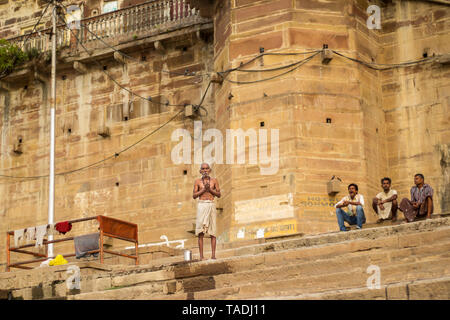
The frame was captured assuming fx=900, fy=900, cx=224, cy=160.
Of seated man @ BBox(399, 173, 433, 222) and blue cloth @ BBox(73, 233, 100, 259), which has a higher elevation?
seated man @ BBox(399, 173, 433, 222)

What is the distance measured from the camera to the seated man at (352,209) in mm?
14695

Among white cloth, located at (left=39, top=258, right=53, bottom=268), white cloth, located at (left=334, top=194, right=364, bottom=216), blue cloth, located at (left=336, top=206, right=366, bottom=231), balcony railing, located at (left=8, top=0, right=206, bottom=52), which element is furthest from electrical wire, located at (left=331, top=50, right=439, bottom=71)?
white cloth, located at (left=39, top=258, right=53, bottom=268)

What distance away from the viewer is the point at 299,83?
18984 mm

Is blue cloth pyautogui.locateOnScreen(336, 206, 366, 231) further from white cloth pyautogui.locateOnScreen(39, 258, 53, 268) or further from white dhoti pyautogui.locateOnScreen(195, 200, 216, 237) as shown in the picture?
white cloth pyautogui.locateOnScreen(39, 258, 53, 268)

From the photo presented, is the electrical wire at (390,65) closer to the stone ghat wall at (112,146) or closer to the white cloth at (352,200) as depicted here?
the stone ghat wall at (112,146)

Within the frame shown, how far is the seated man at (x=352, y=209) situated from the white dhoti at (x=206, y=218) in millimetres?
2312

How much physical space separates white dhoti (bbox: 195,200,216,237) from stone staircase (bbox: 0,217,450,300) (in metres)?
0.68

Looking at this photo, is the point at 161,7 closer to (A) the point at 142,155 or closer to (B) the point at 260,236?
(A) the point at 142,155

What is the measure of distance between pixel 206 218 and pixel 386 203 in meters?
3.15

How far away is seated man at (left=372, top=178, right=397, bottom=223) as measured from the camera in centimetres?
1472

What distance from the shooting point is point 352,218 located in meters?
15.3

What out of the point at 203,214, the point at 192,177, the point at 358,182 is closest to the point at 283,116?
the point at 358,182

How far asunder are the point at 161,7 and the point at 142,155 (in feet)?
12.9

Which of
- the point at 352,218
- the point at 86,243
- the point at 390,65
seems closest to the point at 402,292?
the point at 352,218
